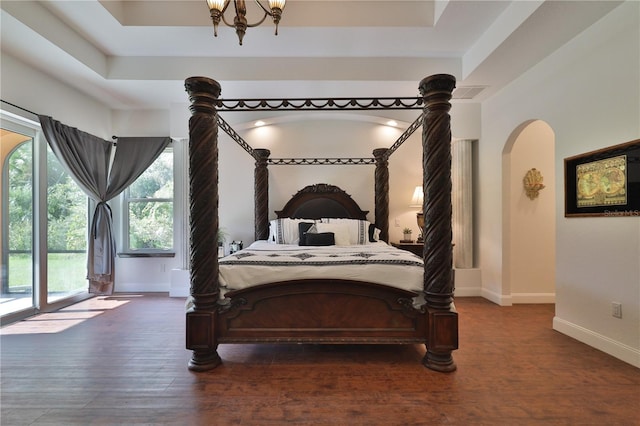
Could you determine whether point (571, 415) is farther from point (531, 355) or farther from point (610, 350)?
point (610, 350)

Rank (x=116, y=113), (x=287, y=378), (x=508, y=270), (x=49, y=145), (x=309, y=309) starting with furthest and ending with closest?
1. (x=116, y=113)
2. (x=508, y=270)
3. (x=49, y=145)
4. (x=309, y=309)
5. (x=287, y=378)

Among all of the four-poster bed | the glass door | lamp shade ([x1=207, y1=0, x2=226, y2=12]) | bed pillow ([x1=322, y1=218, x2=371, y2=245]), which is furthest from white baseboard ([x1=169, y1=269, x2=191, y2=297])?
lamp shade ([x1=207, y1=0, x2=226, y2=12])

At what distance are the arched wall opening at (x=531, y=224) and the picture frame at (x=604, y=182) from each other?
1115mm

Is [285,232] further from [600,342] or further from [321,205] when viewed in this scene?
[600,342]

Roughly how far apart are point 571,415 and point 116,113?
6.37 meters

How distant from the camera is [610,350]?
2.56 meters

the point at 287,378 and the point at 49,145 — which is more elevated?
the point at 49,145

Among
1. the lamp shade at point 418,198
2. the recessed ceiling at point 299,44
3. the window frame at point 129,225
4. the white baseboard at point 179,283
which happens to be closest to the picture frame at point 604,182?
the recessed ceiling at point 299,44

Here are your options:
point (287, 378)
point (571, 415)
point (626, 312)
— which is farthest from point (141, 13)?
point (626, 312)

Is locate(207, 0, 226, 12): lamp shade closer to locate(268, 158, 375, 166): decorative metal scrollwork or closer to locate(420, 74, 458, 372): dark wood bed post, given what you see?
locate(420, 74, 458, 372): dark wood bed post

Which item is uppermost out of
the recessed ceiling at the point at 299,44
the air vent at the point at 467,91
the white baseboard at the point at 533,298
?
the recessed ceiling at the point at 299,44

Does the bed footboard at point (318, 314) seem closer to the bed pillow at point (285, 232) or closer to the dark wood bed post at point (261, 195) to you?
the bed pillow at point (285, 232)

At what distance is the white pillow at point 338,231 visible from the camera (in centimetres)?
406

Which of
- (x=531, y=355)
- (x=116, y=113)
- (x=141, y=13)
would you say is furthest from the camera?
(x=116, y=113)
